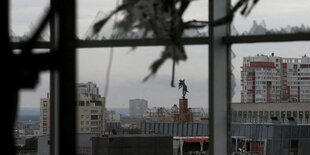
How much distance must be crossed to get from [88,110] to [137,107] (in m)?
0.44

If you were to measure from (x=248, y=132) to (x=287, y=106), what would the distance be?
41cm

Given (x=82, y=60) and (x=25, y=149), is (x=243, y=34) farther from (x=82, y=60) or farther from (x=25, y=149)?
(x=25, y=149)

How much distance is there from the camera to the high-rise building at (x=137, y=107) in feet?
15.8

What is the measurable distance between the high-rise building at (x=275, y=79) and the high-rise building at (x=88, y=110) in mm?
1304

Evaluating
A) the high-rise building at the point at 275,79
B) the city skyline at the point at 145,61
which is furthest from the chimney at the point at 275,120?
the city skyline at the point at 145,61

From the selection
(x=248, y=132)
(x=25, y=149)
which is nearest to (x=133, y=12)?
(x=248, y=132)

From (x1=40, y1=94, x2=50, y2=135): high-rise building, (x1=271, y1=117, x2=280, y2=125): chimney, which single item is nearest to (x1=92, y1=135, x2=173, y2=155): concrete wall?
(x1=40, y1=94, x2=50, y2=135): high-rise building

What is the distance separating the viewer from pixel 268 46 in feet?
14.2

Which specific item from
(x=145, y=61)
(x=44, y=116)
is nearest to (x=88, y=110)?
(x=44, y=116)

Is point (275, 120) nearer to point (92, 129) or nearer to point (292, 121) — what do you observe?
point (292, 121)

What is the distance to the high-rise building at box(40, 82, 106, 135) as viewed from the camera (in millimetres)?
4777

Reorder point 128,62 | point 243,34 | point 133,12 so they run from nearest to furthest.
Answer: point 133,12
point 243,34
point 128,62

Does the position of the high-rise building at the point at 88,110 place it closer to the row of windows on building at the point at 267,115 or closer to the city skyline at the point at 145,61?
the city skyline at the point at 145,61

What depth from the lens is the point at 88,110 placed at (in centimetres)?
482
